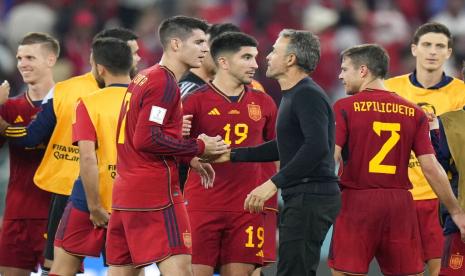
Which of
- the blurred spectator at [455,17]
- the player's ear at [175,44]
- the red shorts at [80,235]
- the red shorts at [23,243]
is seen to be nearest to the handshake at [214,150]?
the player's ear at [175,44]

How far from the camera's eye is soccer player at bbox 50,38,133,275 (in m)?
9.34

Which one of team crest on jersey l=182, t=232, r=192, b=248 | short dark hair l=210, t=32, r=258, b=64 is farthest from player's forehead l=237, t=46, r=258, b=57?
team crest on jersey l=182, t=232, r=192, b=248

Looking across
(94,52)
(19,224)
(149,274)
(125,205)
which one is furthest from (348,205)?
(149,274)

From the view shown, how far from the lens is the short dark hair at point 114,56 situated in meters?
9.56

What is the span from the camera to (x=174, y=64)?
851 cm

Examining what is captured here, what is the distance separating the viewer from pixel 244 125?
9812 millimetres

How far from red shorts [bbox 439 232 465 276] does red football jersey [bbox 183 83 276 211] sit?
5.91 ft

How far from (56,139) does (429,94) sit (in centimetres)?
345

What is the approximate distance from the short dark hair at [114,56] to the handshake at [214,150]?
117 cm

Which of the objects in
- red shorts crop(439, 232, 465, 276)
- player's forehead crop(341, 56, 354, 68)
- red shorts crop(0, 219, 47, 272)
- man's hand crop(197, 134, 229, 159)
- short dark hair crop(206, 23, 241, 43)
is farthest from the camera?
short dark hair crop(206, 23, 241, 43)

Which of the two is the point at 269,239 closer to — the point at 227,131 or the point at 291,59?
the point at 227,131

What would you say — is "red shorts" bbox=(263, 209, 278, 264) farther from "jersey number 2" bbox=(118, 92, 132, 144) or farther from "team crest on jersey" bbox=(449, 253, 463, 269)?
"jersey number 2" bbox=(118, 92, 132, 144)

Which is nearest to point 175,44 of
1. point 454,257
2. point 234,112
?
point 234,112

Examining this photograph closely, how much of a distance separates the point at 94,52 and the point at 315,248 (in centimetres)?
263
